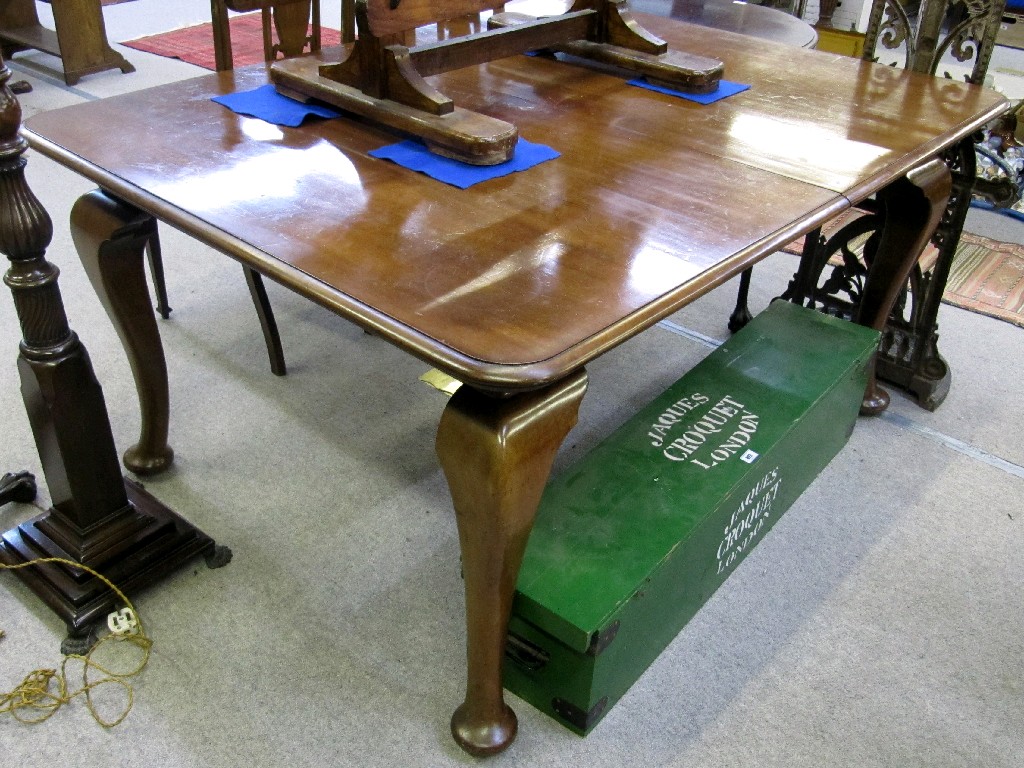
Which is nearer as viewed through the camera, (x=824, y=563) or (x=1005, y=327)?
(x=824, y=563)

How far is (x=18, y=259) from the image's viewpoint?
1.35 meters

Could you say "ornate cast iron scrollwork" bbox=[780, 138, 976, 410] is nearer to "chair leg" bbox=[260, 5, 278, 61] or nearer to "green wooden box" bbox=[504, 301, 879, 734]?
"green wooden box" bbox=[504, 301, 879, 734]

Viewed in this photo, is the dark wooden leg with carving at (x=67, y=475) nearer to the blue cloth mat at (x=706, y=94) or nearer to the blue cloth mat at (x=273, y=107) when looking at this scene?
the blue cloth mat at (x=273, y=107)

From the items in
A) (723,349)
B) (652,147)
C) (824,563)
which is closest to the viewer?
(652,147)

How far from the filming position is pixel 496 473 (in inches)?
43.4

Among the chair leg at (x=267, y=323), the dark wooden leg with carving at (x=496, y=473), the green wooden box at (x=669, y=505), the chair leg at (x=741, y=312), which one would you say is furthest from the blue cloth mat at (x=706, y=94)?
the chair leg at (x=267, y=323)

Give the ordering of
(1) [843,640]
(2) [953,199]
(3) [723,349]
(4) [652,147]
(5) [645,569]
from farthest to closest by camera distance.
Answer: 1. (2) [953,199]
2. (3) [723,349]
3. (1) [843,640]
4. (4) [652,147]
5. (5) [645,569]

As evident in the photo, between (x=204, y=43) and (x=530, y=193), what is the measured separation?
391cm

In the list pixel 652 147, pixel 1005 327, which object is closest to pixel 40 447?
pixel 652 147

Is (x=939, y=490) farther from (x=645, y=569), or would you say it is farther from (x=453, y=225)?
(x=453, y=225)

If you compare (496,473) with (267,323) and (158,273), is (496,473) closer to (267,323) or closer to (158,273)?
(267,323)

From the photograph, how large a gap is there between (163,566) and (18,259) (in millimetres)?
592

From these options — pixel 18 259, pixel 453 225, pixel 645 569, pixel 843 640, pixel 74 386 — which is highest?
pixel 453 225

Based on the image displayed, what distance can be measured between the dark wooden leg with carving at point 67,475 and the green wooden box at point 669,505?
67 cm
